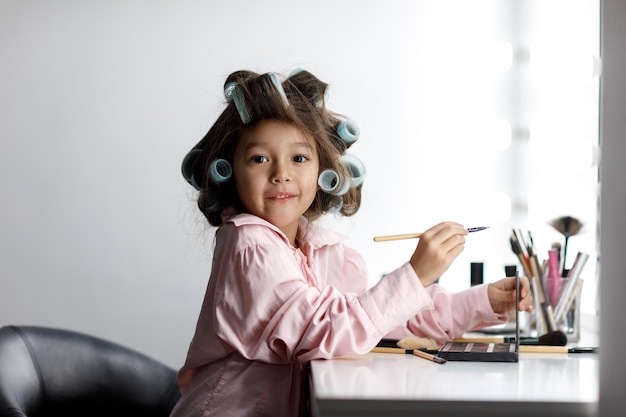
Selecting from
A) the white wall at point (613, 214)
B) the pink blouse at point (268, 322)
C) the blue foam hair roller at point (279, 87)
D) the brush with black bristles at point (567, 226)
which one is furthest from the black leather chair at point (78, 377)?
the white wall at point (613, 214)

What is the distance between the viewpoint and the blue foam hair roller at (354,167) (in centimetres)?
125

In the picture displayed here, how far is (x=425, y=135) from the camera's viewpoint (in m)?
2.03

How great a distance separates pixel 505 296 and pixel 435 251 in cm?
24

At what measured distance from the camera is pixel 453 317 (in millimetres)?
1229

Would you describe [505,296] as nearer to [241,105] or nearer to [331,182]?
[331,182]

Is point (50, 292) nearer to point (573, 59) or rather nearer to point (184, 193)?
point (184, 193)

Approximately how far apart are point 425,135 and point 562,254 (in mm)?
551

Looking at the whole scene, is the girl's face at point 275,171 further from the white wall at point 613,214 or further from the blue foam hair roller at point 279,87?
the white wall at point 613,214

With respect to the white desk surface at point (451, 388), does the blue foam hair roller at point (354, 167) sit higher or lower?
higher

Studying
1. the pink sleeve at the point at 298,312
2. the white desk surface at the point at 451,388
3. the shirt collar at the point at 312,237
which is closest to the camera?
the white desk surface at the point at 451,388

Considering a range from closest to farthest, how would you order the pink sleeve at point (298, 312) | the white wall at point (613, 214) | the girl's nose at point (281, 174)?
the white wall at point (613, 214) < the pink sleeve at point (298, 312) < the girl's nose at point (281, 174)

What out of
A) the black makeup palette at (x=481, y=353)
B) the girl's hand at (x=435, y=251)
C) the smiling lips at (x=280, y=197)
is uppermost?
the smiling lips at (x=280, y=197)

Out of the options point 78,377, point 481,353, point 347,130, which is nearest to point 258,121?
point 347,130

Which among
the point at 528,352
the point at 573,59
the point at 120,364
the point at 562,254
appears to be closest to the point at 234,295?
the point at 528,352
